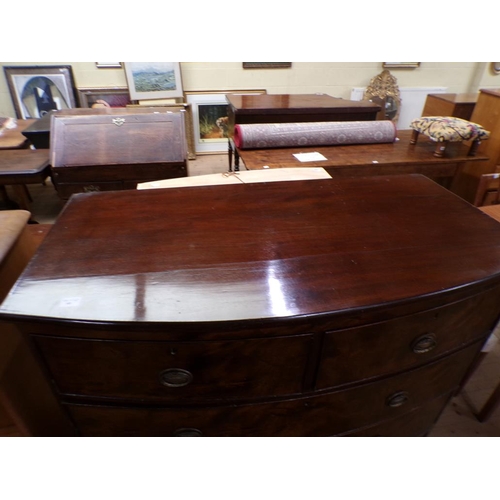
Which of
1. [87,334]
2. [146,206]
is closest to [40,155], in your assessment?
[146,206]

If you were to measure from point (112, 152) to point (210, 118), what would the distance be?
235 centimetres

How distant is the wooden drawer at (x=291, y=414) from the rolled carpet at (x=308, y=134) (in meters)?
1.61

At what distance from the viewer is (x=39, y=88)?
3.45m

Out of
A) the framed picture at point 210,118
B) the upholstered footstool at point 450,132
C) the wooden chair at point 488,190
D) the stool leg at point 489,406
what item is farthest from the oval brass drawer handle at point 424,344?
the framed picture at point 210,118

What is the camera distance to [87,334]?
0.59 metres

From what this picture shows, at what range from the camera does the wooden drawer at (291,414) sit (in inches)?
29.1

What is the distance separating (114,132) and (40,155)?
2.52ft

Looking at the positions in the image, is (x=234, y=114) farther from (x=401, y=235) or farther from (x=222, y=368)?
(x=222, y=368)

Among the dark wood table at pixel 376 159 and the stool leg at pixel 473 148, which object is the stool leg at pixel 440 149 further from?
the stool leg at pixel 473 148

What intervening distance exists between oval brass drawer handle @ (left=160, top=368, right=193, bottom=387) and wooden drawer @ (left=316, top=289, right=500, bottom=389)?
275mm

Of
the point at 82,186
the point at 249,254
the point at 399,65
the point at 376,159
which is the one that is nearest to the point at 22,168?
the point at 82,186

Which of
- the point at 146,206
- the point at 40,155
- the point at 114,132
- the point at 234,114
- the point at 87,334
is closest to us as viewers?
the point at 87,334

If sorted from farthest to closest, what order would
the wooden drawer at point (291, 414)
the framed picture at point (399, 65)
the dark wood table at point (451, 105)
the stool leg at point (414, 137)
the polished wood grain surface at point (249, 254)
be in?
1. the framed picture at point (399, 65)
2. the dark wood table at point (451, 105)
3. the stool leg at point (414, 137)
4. the wooden drawer at point (291, 414)
5. the polished wood grain surface at point (249, 254)

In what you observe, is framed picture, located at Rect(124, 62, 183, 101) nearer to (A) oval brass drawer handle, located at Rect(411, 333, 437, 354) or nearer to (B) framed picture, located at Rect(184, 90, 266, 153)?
(B) framed picture, located at Rect(184, 90, 266, 153)
